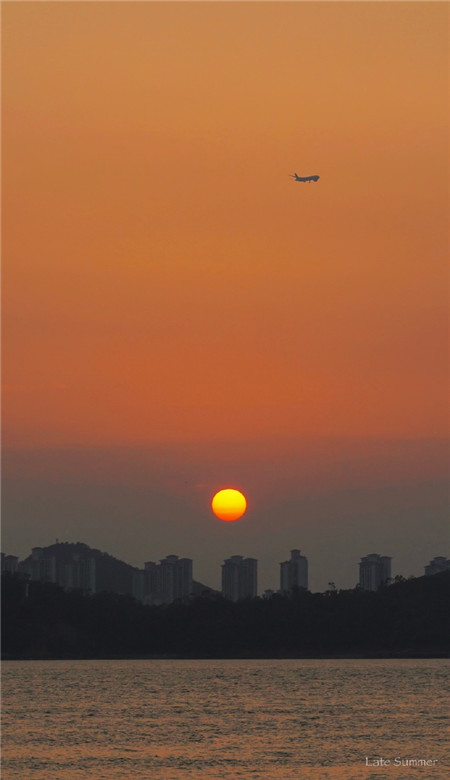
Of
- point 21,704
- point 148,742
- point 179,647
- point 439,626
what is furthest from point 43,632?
point 148,742

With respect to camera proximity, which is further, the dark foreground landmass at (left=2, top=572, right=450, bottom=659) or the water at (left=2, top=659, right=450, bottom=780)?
the dark foreground landmass at (left=2, top=572, right=450, bottom=659)

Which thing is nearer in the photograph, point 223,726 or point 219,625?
point 223,726

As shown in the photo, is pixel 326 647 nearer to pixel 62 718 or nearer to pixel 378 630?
pixel 378 630

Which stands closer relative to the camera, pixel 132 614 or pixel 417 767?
pixel 417 767

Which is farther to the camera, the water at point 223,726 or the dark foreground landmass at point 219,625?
the dark foreground landmass at point 219,625
